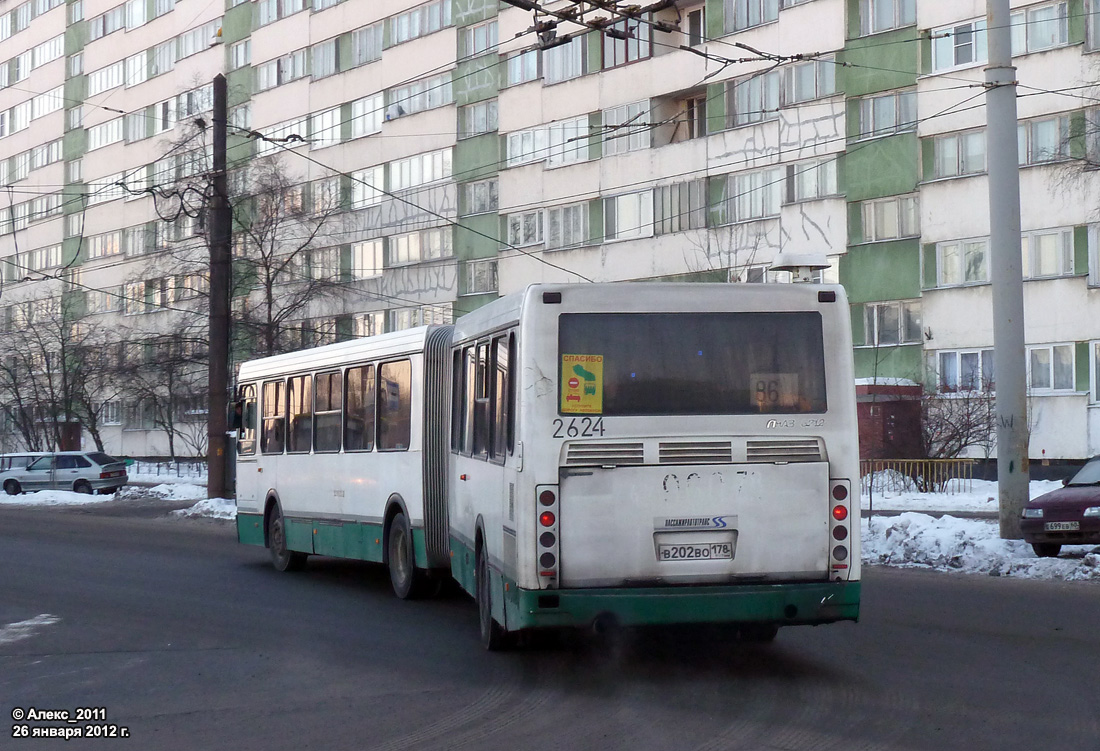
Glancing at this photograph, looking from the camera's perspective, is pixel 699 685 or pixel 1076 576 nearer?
pixel 699 685

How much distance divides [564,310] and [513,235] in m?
39.1

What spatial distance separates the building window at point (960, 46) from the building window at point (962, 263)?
4.71 metres

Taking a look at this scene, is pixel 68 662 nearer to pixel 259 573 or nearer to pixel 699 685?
pixel 699 685

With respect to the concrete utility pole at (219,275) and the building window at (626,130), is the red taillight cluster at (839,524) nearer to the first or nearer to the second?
the concrete utility pole at (219,275)

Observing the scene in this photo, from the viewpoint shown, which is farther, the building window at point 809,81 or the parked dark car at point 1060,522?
the building window at point 809,81

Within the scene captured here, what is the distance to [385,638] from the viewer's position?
11.4 m

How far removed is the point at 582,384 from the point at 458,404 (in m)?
3.11

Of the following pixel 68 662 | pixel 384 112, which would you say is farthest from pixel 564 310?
pixel 384 112

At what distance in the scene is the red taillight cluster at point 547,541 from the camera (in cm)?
885

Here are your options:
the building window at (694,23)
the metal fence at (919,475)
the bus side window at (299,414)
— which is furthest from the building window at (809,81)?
the bus side window at (299,414)

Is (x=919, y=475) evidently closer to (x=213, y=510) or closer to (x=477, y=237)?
(x=213, y=510)

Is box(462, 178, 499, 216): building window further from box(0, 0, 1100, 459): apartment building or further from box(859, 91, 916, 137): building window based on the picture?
box(859, 91, 916, 137): building window

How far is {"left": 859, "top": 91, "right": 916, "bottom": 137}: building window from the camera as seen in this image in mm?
38156

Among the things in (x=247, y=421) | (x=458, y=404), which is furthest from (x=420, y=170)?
(x=458, y=404)
